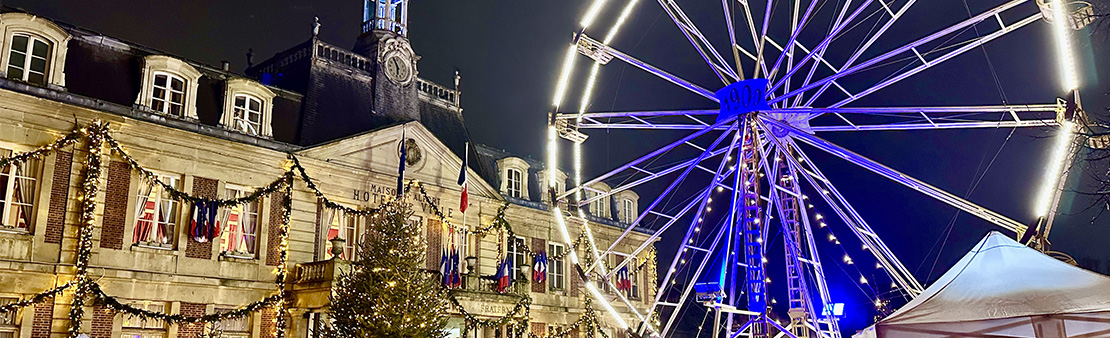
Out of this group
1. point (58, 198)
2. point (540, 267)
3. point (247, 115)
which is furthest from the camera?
point (540, 267)

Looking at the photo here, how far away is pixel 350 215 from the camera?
27531mm

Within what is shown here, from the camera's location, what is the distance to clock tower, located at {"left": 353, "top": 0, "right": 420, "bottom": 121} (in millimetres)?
30586

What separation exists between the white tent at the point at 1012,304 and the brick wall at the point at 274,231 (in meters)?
17.6

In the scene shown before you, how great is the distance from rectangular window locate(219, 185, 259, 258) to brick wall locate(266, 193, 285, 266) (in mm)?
357

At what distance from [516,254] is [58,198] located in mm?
15708

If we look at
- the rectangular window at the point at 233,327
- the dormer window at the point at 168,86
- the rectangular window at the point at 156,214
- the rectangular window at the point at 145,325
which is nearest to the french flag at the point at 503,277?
the rectangular window at the point at 233,327

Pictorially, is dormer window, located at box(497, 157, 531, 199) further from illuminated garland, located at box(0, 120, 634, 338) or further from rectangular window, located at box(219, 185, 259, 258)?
rectangular window, located at box(219, 185, 259, 258)

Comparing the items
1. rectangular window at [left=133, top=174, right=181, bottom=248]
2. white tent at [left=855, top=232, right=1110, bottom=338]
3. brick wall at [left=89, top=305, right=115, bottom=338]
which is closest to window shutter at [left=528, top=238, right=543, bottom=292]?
rectangular window at [left=133, top=174, right=181, bottom=248]

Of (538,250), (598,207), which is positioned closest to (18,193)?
(538,250)

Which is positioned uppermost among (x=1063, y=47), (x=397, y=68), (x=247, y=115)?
(x=397, y=68)

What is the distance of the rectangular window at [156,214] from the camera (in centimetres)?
2306

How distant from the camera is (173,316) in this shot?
2284 cm

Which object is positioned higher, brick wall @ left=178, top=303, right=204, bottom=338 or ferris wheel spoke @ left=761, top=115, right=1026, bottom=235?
ferris wheel spoke @ left=761, top=115, right=1026, bottom=235

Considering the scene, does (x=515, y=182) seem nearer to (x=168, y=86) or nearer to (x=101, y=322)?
(x=168, y=86)
